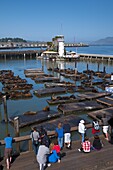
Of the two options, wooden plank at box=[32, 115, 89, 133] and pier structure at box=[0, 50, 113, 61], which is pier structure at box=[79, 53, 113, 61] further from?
wooden plank at box=[32, 115, 89, 133]

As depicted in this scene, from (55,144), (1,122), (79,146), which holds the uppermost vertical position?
(55,144)

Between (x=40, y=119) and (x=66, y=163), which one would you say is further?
(x=40, y=119)

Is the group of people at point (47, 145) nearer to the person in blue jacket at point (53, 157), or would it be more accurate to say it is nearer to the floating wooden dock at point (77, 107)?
the person in blue jacket at point (53, 157)

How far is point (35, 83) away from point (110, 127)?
27.5 metres

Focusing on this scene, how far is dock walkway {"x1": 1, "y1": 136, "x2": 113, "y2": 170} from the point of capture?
8.79 metres

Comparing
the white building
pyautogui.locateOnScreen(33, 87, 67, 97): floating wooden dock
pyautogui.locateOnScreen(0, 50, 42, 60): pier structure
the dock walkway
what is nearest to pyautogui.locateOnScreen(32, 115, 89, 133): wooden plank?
the dock walkway

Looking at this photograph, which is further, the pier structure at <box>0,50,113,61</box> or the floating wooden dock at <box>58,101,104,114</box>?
the pier structure at <box>0,50,113,61</box>

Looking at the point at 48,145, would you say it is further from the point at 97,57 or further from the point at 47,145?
the point at 97,57

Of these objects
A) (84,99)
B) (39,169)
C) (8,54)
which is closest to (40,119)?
(84,99)

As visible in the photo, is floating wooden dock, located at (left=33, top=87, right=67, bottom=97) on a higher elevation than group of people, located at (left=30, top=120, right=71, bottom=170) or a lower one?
lower

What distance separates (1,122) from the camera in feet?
65.8

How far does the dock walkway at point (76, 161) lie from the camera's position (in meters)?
8.79

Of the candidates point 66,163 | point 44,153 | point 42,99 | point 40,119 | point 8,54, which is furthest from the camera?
point 8,54

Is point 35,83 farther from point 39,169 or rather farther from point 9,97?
point 39,169
